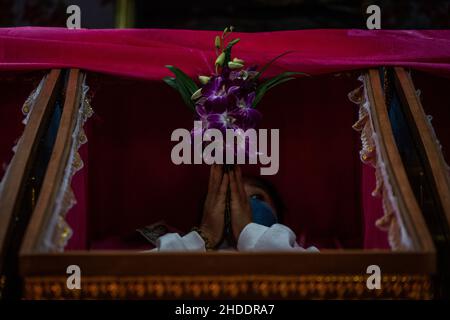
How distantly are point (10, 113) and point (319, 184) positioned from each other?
961 mm

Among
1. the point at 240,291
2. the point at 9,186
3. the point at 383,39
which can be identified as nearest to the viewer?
the point at 240,291

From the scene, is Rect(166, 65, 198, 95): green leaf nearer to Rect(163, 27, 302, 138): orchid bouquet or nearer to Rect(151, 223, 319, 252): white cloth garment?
Rect(163, 27, 302, 138): orchid bouquet

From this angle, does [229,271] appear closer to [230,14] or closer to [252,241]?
[252,241]

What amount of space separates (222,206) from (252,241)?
0.16 m

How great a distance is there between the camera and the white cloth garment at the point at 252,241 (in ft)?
4.94

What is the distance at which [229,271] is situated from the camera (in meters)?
1.16

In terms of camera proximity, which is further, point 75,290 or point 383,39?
point 383,39

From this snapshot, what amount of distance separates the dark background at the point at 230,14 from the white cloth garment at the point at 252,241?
4.40 ft

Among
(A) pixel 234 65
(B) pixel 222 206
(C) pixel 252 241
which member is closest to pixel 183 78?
(A) pixel 234 65

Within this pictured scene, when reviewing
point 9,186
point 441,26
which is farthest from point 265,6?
point 9,186
